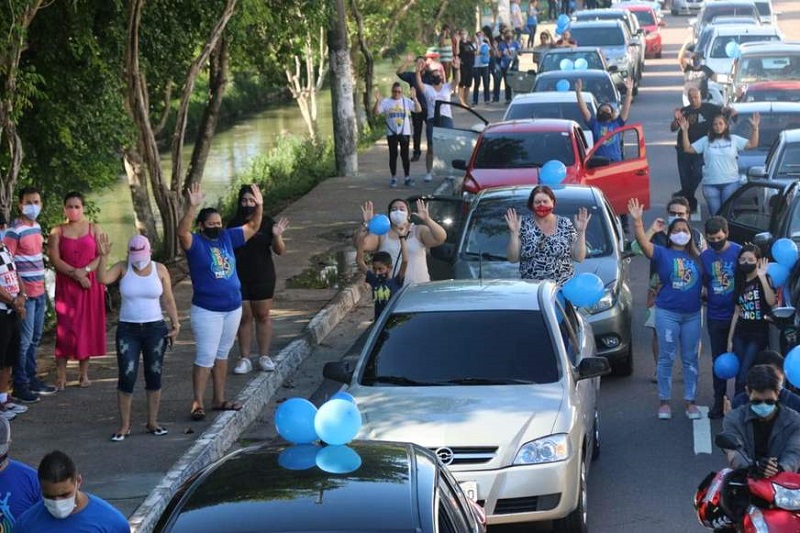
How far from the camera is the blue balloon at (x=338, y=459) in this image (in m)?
6.28

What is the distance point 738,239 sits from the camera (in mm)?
15828

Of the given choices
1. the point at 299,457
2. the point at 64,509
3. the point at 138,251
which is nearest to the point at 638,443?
the point at 138,251

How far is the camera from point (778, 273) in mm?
11828

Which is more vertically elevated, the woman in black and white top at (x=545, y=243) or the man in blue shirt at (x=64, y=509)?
the man in blue shirt at (x=64, y=509)

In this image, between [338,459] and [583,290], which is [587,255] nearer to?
[583,290]

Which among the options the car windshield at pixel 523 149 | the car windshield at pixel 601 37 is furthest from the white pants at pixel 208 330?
the car windshield at pixel 601 37

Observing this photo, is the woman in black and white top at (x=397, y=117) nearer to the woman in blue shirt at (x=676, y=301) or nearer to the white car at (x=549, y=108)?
the white car at (x=549, y=108)

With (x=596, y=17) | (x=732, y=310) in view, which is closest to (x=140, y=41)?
(x=732, y=310)

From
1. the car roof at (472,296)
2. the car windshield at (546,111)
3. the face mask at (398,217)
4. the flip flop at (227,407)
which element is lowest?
the flip flop at (227,407)

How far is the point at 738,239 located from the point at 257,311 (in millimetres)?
5366

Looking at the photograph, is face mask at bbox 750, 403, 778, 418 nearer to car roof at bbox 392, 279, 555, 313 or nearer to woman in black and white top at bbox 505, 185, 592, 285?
car roof at bbox 392, 279, 555, 313

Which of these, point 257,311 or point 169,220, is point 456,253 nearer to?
point 257,311

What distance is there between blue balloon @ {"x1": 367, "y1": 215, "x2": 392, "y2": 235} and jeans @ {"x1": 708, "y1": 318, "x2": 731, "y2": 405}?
9.00 feet

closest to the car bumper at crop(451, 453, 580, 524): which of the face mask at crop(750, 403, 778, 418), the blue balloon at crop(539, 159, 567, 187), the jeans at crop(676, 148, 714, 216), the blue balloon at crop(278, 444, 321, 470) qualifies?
the face mask at crop(750, 403, 778, 418)
